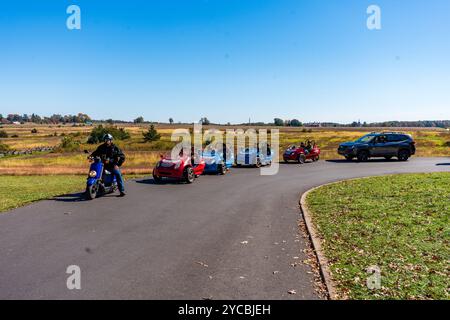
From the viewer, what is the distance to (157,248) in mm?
7090

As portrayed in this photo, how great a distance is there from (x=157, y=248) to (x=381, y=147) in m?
23.5

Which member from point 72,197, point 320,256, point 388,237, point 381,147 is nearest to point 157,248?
point 320,256

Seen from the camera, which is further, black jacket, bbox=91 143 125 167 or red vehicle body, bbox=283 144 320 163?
red vehicle body, bbox=283 144 320 163

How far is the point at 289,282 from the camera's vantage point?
5496 millimetres

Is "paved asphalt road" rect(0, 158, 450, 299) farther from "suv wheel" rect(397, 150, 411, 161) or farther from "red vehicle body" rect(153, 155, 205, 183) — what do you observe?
Answer: "suv wheel" rect(397, 150, 411, 161)

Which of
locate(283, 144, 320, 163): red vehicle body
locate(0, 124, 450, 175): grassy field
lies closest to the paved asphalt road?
locate(0, 124, 450, 175): grassy field

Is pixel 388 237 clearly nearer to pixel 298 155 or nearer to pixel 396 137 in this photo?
pixel 298 155

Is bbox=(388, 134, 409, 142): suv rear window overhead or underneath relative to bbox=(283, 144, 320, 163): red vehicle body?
overhead

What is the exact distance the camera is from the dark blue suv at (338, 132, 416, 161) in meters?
26.4

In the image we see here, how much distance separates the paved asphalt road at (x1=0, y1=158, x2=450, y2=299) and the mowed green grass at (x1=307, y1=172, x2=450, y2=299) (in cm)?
71

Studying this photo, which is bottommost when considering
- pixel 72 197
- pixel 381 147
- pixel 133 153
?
pixel 72 197
